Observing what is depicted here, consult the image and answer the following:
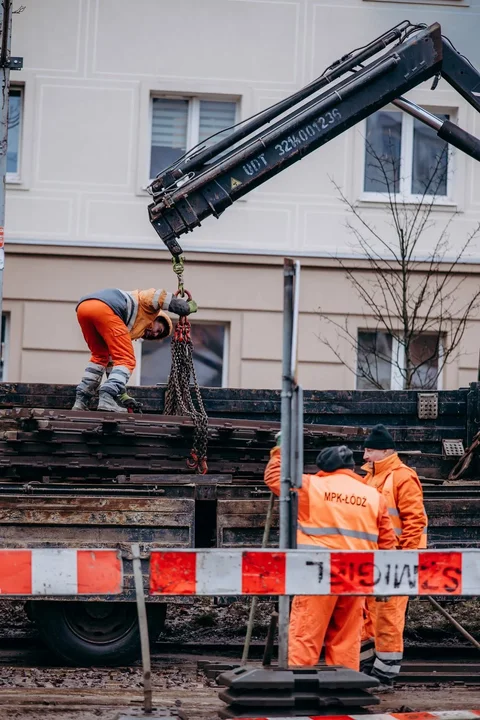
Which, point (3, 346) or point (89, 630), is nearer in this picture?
point (89, 630)

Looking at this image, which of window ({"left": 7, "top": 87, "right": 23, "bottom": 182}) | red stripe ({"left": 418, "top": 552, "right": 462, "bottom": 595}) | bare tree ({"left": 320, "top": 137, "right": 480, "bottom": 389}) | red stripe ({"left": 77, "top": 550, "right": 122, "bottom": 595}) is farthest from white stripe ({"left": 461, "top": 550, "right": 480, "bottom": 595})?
window ({"left": 7, "top": 87, "right": 23, "bottom": 182})

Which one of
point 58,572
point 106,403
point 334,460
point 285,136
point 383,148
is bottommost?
point 58,572

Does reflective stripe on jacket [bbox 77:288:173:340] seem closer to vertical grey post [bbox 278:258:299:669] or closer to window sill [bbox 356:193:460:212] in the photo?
vertical grey post [bbox 278:258:299:669]

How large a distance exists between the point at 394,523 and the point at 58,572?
2331mm

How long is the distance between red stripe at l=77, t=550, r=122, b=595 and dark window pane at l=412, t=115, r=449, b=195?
11283mm

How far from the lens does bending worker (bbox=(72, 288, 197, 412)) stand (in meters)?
9.23

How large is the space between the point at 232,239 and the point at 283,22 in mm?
2994

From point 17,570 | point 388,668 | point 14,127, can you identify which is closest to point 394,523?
point 388,668

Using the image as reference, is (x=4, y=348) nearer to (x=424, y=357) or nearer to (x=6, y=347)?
(x=6, y=347)

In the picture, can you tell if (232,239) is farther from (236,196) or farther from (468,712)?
(468,712)

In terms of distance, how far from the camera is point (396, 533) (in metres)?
7.51

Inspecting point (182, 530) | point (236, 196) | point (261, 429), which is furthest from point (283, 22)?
point (182, 530)

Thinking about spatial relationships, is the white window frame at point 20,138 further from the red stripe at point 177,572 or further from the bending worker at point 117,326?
the red stripe at point 177,572

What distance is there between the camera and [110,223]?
16.2m
